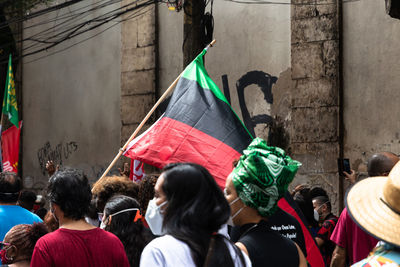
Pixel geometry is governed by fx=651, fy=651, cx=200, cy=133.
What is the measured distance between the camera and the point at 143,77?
12.2 meters

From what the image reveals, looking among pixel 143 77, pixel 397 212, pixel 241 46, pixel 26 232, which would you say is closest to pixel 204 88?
pixel 26 232

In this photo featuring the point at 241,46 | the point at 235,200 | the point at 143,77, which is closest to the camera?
the point at 235,200

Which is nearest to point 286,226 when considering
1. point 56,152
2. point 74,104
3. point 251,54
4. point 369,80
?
point 369,80

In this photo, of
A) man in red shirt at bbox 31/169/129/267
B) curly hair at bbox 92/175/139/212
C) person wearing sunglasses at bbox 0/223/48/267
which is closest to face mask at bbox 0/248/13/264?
person wearing sunglasses at bbox 0/223/48/267

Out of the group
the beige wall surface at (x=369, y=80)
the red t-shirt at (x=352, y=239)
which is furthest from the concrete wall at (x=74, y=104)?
the red t-shirt at (x=352, y=239)

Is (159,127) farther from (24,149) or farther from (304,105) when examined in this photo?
(24,149)

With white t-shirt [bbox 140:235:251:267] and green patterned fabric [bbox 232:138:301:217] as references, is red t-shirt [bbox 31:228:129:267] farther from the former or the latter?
white t-shirt [bbox 140:235:251:267]

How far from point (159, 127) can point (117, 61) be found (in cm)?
711

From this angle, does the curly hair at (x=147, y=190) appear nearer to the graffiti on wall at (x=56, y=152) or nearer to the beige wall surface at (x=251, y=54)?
the beige wall surface at (x=251, y=54)

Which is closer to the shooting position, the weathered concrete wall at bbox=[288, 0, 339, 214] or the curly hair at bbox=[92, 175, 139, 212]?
the curly hair at bbox=[92, 175, 139, 212]

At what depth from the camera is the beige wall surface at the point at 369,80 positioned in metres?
9.45

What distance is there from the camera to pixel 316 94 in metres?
10.0

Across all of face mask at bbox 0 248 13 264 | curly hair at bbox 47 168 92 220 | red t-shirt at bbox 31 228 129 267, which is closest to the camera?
red t-shirt at bbox 31 228 129 267

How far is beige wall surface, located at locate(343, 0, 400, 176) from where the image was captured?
9445 mm
